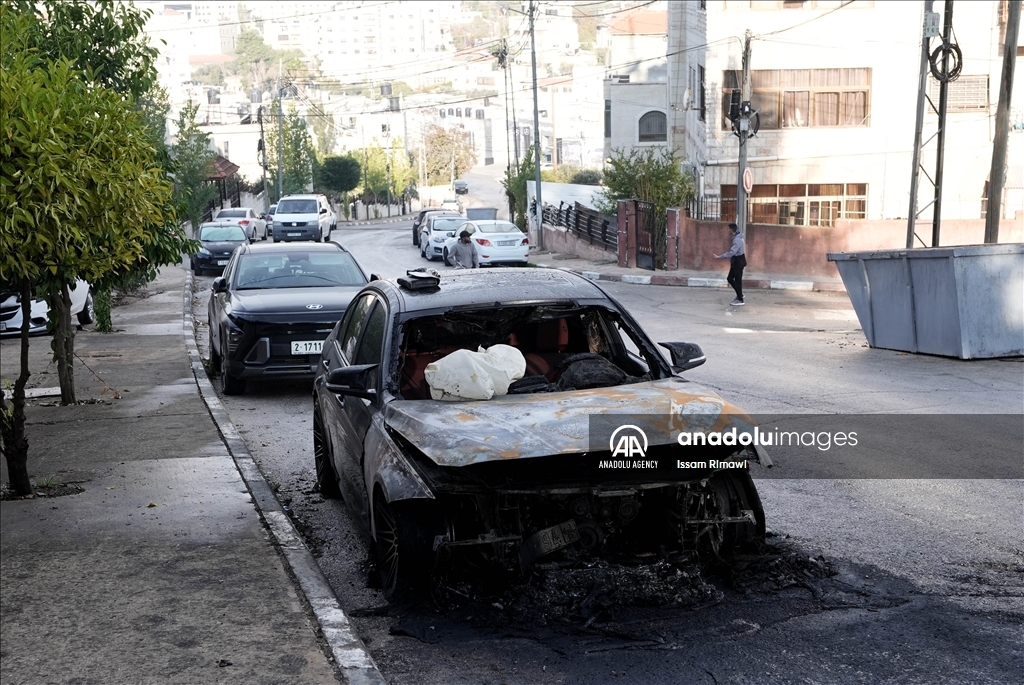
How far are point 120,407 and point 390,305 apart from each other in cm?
616

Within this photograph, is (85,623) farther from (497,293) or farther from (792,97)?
(792,97)

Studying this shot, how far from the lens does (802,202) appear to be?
1459 inches

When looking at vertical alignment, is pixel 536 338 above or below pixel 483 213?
above

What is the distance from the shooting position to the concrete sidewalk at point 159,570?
511cm

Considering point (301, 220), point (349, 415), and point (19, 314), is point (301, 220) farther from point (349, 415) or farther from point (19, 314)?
point (349, 415)

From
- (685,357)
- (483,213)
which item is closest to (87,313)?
(685,357)

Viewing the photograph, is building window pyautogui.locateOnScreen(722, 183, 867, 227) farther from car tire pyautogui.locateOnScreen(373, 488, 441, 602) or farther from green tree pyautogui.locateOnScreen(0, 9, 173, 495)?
car tire pyautogui.locateOnScreen(373, 488, 441, 602)

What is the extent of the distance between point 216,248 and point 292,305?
23841 mm

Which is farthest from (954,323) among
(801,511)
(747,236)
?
(747,236)

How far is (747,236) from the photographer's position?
29797mm

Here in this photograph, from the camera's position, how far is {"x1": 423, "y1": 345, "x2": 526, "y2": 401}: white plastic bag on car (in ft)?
20.0

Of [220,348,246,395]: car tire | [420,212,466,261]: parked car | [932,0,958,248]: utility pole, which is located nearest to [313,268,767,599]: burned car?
[220,348,246,395]: car tire

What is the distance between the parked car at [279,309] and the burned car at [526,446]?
5404 millimetres

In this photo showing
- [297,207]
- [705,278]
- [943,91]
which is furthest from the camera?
[297,207]
